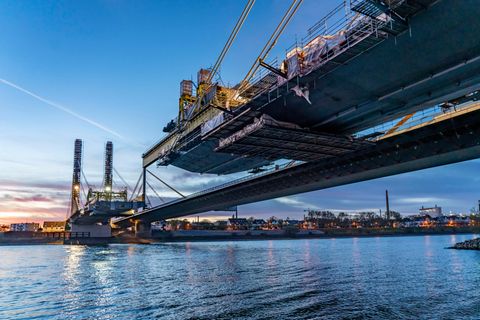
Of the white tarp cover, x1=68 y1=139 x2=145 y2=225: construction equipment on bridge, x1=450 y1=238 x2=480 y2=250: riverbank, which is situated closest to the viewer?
the white tarp cover

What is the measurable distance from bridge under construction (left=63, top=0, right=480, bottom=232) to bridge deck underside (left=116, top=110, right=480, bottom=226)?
14cm

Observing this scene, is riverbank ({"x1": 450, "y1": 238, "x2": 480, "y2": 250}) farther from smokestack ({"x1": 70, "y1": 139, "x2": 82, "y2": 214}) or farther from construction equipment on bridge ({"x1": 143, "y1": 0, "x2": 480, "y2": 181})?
smokestack ({"x1": 70, "y1": 139, "x2": 82, "y2": 214})

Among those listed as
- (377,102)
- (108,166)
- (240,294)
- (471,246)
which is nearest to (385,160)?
(377,102)

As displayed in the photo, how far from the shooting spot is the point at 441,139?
123 ft

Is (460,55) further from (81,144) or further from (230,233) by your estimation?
(230,233)

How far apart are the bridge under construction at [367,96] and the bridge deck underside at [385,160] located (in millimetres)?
138

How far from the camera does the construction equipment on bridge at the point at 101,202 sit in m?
93.8

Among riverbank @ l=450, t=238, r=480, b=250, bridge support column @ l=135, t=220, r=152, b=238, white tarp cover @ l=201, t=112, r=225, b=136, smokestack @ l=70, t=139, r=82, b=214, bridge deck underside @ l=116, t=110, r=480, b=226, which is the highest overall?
smokestack @ l=70, t=139, r=82, b=214

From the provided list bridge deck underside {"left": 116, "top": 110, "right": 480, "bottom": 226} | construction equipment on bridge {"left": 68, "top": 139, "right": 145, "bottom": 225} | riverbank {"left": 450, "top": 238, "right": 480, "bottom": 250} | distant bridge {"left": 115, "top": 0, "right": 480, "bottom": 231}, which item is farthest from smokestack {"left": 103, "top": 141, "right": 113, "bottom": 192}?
riverbank {"left": 450, "top": 238, "right": 480, "bottom": 250}

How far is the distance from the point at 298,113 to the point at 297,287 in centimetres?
1360

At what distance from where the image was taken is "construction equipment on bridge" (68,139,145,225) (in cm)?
9375

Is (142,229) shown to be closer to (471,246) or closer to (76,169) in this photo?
(76,169)

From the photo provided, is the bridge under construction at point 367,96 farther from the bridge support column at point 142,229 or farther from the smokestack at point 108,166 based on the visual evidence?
the smokestack at point 108,166

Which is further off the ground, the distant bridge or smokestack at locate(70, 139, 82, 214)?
smokestack at locate(70, 139, 82, 214)
